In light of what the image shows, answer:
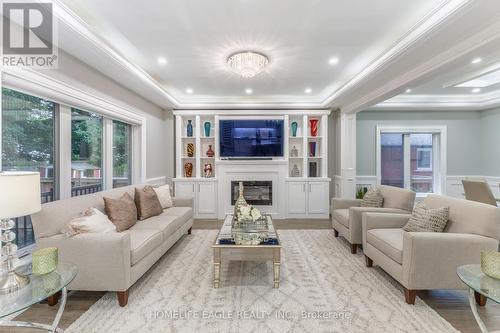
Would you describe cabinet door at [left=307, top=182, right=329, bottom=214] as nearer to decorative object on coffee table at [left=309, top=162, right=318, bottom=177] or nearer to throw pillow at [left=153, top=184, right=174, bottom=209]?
decorative object on coffee table at [left=309, top=162, right=318, bottom=177]

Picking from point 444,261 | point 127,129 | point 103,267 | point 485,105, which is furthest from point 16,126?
point 485,105

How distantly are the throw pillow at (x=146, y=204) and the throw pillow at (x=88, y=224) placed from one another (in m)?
0.90

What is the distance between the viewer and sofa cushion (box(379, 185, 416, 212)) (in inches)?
133

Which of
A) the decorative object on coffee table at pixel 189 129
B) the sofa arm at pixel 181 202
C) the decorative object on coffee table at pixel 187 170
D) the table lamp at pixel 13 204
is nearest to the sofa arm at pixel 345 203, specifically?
the sofa arm at pixel 181 202

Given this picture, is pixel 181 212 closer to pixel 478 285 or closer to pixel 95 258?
pixel 95 258

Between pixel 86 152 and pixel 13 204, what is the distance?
2.11m

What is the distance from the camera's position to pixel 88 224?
2.30 metres

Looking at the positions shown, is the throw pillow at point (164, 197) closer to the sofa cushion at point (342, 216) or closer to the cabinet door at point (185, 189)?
the cabinet door at point (185, 189)

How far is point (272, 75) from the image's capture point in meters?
4.01

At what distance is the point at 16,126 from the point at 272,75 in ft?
10.9

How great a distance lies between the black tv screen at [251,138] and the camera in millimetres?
5461

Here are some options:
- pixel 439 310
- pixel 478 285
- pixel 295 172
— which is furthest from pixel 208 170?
pixel 478 285

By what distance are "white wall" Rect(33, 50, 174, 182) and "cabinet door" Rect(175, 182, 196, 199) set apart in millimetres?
447

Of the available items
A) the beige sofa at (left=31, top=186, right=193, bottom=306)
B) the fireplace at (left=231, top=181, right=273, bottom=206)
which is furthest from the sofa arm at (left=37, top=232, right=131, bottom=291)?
the fireplace at (left=231, top=181, right=273, bottom=206)
